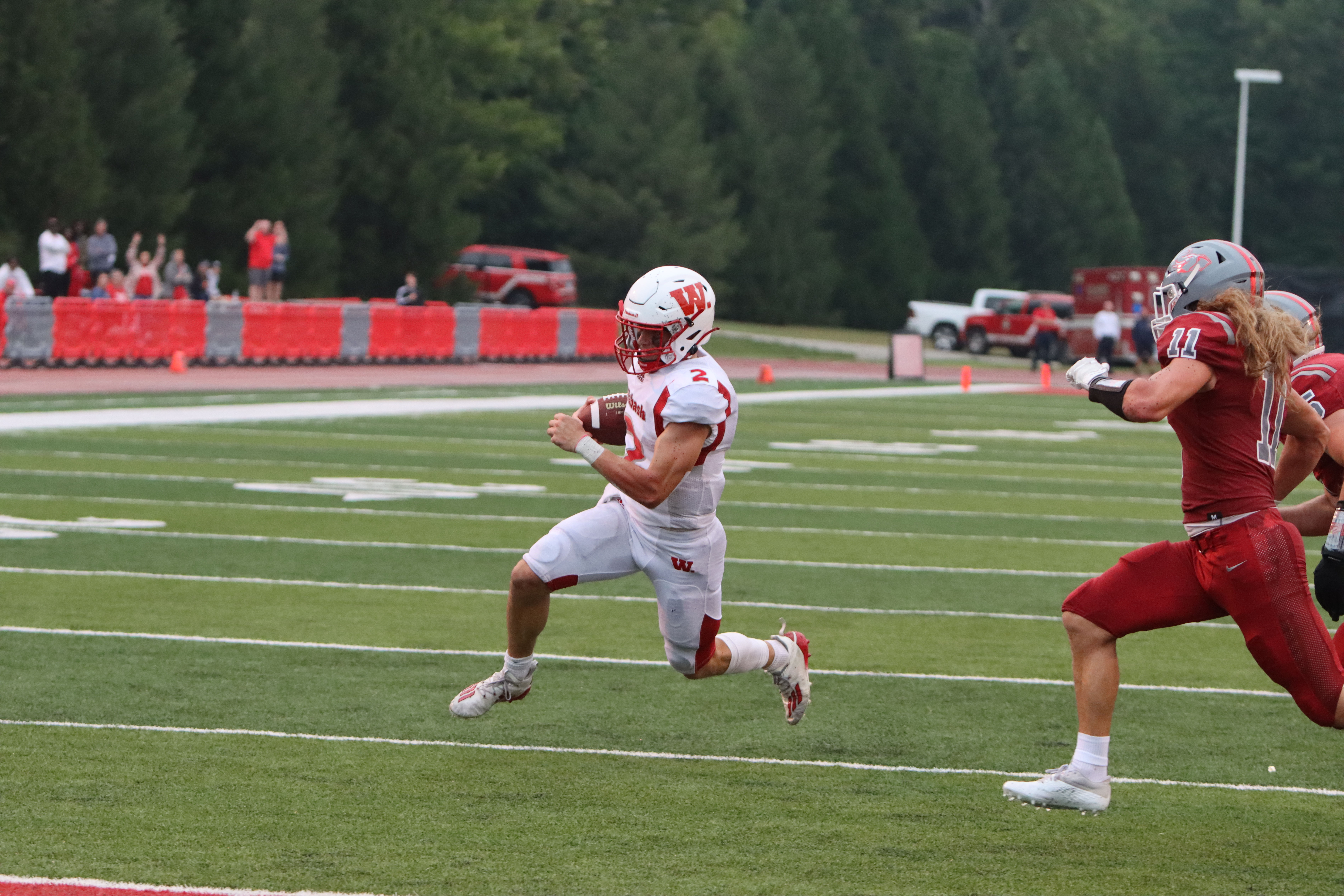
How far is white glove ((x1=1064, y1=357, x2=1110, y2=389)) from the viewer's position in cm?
580

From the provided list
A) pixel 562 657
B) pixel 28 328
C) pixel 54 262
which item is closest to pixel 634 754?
pixel 562 657

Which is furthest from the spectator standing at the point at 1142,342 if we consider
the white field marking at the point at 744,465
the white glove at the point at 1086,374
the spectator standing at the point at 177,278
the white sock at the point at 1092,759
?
the white glove at the point at 1086,374

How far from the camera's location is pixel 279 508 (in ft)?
47.2

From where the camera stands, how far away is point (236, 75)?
143 ft

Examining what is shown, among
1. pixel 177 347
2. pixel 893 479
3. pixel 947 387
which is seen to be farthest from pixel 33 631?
pixel 947 387

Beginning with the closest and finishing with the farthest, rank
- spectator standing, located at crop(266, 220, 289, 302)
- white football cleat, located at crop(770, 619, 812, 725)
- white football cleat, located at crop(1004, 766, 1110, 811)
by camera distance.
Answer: white football cleat, located at crop(1004, 766, 1110, 811)
white football cleat, located at crop(770, 619, 812, 725)
spectator standing, located at crop(266, 220, 289, 302)

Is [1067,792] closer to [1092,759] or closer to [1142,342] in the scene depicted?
[1092,759]

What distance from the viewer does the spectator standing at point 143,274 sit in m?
31.5

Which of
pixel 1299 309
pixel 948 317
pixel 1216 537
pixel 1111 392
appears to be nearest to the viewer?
pixel 1111 392

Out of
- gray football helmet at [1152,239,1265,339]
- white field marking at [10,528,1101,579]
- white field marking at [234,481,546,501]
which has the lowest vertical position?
white field marking at [234,481,546,501]

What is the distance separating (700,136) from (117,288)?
31.8 meters

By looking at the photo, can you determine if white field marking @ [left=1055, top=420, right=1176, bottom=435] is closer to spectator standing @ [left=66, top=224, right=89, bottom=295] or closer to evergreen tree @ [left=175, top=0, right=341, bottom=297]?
spectator standing @ [left=66, top=224, right=89, bottom=295]

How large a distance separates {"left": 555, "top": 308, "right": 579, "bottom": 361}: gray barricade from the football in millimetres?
32678

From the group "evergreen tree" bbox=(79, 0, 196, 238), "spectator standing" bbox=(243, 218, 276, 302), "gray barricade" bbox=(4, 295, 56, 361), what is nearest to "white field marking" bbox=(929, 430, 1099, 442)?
"gray barricade" bbox=(4, 295, 56, 361)
